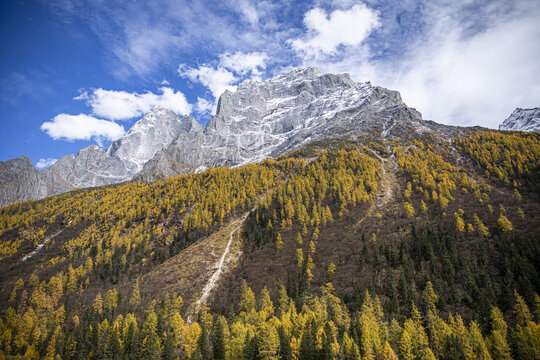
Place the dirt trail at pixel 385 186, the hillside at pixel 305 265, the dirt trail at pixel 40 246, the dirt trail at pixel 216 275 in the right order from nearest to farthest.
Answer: the hillside at pixel 305 265
the dirt trail at pixel 216 275
the dirt trail at pixel 385 186
the dirt trail at pixel 40 246

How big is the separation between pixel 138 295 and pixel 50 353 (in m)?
26.7

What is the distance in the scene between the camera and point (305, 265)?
9862 centimetres

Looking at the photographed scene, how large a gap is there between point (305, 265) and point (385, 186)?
76.2m

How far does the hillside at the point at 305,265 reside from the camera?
2441 inches

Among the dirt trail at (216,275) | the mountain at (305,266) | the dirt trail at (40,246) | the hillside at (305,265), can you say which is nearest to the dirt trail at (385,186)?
the mountain at (305,266)

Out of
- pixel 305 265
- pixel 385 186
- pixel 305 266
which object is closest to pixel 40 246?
pixel 305 265

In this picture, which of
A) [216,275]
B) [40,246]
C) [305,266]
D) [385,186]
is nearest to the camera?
[305,266]

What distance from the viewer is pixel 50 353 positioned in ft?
241

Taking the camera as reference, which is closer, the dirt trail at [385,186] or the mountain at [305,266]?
the mountain at [305,266]

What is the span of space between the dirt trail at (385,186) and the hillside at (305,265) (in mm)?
1339

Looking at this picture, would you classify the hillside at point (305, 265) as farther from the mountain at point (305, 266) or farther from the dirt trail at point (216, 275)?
the dirt trail at point (216, 275)

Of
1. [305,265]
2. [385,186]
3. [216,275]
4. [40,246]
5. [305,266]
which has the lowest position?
[216,275]

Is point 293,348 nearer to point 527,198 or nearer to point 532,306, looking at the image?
point 532,306

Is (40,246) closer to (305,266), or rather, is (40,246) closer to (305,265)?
(305,265)
